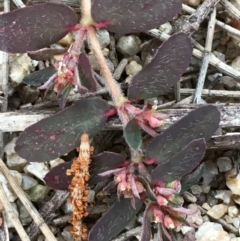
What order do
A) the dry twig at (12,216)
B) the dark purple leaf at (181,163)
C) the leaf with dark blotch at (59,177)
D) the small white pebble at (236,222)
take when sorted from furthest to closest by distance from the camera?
the small white pebble at (236,222) < the dry twig at (12,216) < the leaf with dark blotch at (59,177) < the dark purple leaf at (181,163)

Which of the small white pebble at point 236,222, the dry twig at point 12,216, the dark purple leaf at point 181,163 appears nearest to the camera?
the dark purple leaf at point 181,163

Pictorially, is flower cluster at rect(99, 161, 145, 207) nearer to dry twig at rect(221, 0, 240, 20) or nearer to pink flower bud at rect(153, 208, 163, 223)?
pink flower bud at rect(153, 208, 163, 223)

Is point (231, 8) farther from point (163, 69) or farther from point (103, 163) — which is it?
point (103, 163)

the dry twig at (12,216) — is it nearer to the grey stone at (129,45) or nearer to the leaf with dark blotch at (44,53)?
the leaf with dark blotch at (44,53)

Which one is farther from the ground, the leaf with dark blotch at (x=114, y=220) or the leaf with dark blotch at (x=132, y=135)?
the leaf with dark blotch at (x=132, y=135)

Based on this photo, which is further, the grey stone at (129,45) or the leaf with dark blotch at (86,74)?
the grey stone at (129,45)

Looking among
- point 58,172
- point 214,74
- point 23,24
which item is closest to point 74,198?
point 58,172

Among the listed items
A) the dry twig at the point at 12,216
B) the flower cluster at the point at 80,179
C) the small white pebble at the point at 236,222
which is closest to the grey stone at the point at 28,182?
the dry twig at the point at 12,216
